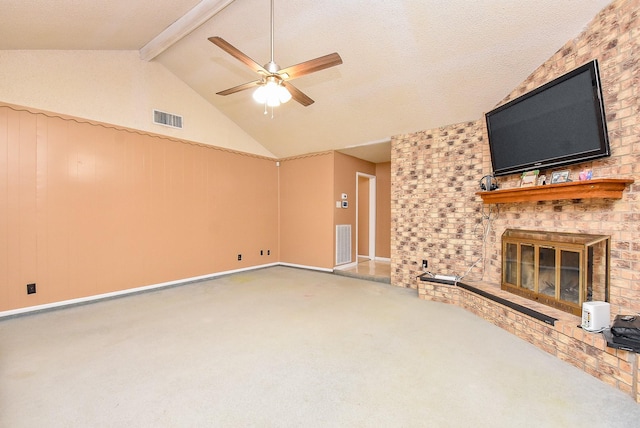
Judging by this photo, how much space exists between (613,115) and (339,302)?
11.3 ft

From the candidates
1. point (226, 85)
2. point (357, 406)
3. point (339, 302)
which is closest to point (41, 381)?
point (357, 406)

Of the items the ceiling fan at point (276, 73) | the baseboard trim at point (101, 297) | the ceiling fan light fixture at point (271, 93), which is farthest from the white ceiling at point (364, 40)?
the baseboard trim at point (101, 297)

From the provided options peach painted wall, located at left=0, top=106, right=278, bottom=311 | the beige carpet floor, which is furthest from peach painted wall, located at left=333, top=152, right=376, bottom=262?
the beige carpet floor

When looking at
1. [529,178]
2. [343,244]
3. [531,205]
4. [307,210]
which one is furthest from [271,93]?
[343,244]

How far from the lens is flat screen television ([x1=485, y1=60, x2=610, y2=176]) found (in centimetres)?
245

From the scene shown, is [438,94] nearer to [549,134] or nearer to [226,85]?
[549,134]

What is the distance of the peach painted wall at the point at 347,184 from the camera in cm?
605

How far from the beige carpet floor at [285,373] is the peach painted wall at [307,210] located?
8.04 feet

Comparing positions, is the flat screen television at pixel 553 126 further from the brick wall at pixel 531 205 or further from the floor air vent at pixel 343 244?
the floor air vent at pixel 343 244

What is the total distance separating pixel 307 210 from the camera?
20.7 ft

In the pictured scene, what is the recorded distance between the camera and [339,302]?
401 cm

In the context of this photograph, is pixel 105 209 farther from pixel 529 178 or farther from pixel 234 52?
pixel 529 178

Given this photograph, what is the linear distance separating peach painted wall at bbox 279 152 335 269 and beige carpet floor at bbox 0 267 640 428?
8.04 ft

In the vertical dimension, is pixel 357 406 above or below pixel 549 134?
below
